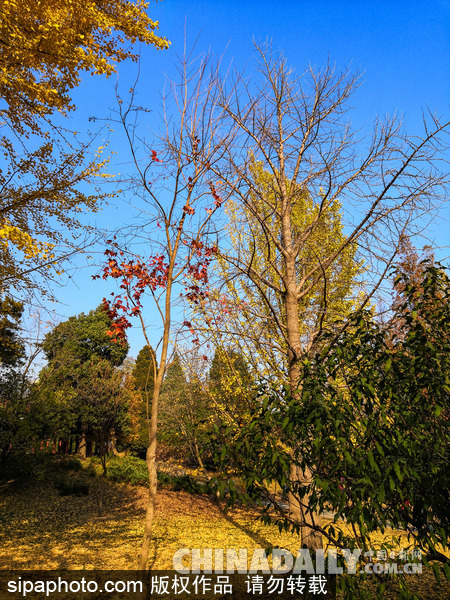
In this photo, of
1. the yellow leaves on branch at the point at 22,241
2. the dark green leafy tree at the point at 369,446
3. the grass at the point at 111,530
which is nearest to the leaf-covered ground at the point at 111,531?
the grass at the point at 111,530

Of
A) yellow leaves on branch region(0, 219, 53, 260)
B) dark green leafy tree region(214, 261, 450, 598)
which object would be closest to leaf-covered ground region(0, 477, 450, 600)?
dark green leafy tree region(214, 261, 450, 598)

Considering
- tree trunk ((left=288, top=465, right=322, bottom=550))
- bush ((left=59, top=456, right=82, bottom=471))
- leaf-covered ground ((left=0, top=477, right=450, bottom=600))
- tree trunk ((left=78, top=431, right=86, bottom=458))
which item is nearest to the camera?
tree trunk ((left=288, top=465, right=322, bottom=550))

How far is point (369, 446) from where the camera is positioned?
7.90ft

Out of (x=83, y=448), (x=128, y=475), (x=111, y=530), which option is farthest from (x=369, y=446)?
(x=83, y=448)

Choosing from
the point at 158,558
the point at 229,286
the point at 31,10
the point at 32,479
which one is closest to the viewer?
the point at 31,10

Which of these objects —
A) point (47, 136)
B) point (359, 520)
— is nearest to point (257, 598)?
A: point (359, 520)

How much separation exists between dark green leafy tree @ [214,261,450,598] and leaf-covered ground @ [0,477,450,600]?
1178 millimetres

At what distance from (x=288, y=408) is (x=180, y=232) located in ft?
10.1

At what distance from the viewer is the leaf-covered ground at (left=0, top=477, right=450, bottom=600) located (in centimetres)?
591

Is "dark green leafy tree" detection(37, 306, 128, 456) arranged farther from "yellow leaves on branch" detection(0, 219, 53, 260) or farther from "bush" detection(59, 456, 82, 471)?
"yellow leaves on branch" detection(0, 219, 53, 260)

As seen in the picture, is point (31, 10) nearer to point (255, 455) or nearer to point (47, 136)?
point (47, 136)

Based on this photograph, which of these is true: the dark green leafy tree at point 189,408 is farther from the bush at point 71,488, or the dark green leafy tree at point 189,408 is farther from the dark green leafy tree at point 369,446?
the dark green leafy tree at point 369,446

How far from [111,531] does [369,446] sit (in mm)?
8235

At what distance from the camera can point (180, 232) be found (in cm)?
466
